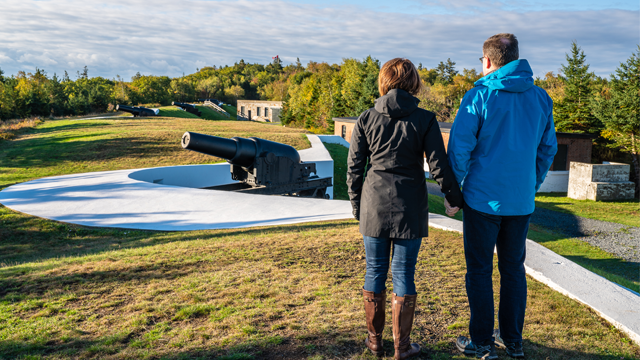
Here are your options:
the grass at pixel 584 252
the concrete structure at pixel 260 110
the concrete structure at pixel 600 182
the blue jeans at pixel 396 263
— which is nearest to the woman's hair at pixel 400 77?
the blue jeans at pixel 396 263

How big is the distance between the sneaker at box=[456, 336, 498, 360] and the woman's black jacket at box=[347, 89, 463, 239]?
0.82 meters

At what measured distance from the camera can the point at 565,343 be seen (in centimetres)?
280

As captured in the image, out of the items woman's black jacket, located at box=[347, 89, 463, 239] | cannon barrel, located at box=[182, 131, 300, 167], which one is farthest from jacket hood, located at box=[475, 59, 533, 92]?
cannon barrel, located at box=[182, 131, 300, 167]

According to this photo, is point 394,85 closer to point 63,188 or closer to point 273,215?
point 273,215

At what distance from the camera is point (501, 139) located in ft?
7.91

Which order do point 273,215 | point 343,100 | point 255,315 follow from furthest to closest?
1. point 343,100
2. point 273,215
3. point 255,315

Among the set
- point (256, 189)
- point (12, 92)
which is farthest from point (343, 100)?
point (256, 189)

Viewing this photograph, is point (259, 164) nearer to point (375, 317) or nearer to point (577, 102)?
point (375, 317)

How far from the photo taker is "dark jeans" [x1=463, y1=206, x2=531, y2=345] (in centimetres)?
247

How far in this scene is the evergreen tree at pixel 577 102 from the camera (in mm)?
31547

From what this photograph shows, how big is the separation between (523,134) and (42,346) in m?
3.37

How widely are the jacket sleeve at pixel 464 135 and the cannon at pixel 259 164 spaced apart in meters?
7.14

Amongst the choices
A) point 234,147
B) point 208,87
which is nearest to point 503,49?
point 234,147

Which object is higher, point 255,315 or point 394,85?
point 394,85
